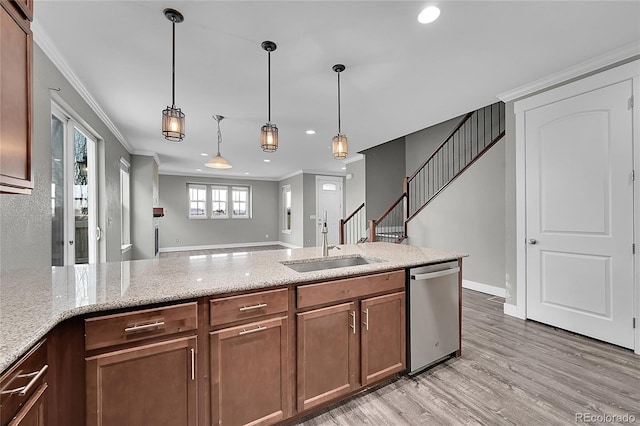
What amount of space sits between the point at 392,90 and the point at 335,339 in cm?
265

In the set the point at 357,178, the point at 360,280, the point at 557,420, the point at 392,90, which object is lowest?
the point at 557,420

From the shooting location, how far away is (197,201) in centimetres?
936

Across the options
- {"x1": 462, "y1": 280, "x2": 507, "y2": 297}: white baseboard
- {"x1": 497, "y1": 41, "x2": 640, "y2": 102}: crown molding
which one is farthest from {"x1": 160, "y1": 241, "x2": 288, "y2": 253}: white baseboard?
{"x1": 497, "y1": 41, "x2": 640, "y2": 102}: crown molding

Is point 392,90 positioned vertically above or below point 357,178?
above

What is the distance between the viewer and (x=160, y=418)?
1306 millimetres

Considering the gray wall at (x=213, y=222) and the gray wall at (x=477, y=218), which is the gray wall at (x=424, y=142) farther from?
the gray wall at (x=213, y=222)

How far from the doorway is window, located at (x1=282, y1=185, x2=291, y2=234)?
6259mm

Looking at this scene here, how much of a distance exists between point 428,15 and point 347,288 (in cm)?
193

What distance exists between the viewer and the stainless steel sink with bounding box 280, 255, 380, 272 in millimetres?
2151

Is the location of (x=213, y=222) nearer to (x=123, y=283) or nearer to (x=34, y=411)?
(x=123, y=283)

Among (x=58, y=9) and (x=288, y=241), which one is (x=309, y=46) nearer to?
(x=58, y=9)

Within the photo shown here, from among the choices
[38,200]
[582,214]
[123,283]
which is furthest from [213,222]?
[582,214]

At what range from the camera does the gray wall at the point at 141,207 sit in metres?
5.90

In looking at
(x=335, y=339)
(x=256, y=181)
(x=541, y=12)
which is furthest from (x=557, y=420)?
(x=256, y=181)
